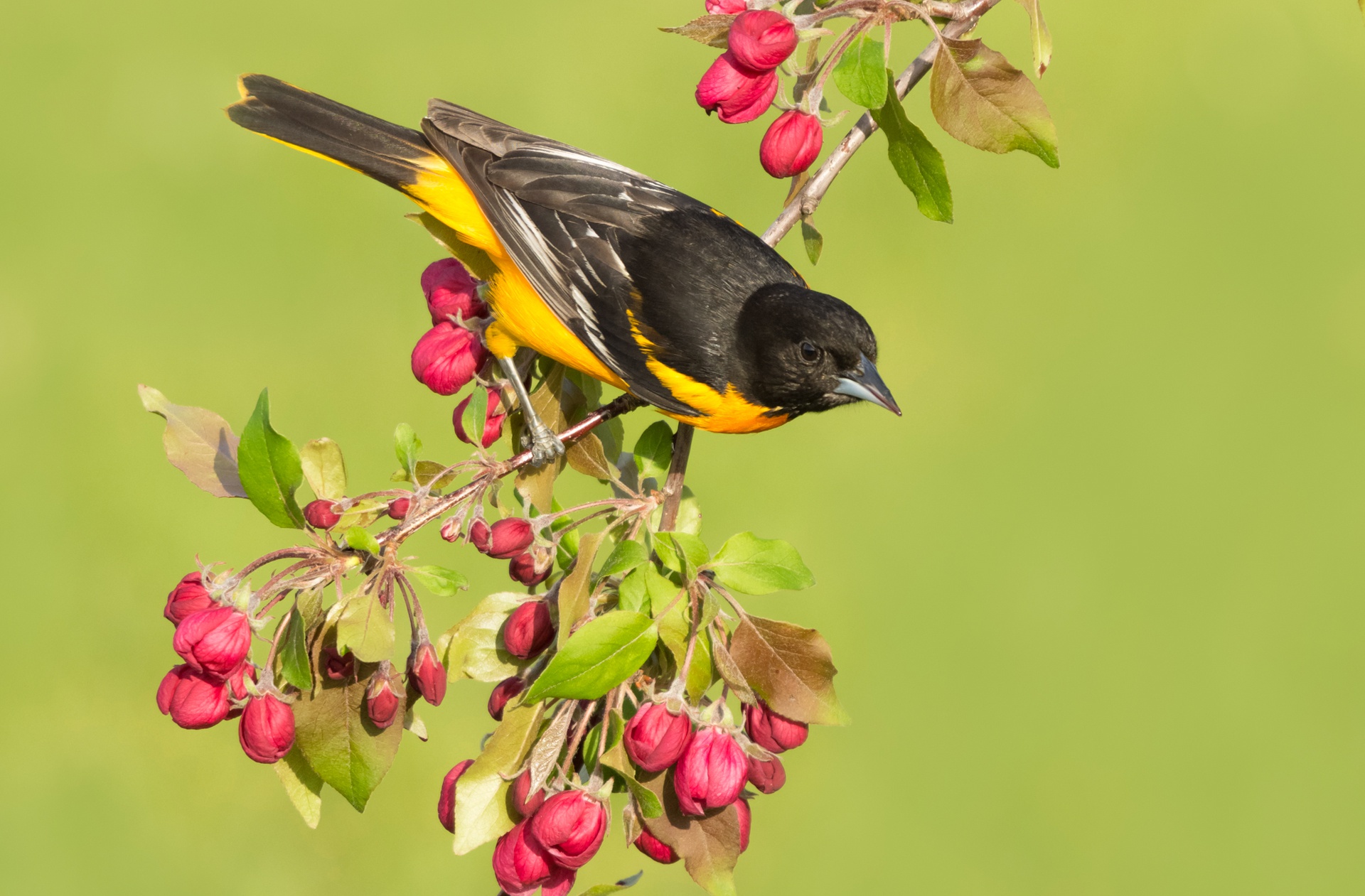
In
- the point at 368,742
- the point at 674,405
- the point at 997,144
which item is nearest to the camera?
the point at 368,742

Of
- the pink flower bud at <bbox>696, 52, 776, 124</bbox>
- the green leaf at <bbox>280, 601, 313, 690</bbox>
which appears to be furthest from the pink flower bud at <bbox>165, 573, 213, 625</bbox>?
the pink flower bud at <bbox>696, 52, 776, 124</bbox>

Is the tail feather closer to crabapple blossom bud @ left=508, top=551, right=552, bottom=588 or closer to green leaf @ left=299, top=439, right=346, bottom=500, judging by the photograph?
green leaf @ left=299, top=439, right=346, bottom=500

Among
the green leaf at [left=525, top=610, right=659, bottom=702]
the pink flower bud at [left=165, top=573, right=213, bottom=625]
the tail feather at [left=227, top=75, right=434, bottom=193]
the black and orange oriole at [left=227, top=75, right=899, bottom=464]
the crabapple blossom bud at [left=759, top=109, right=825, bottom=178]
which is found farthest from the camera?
the tail feather at [left=227, top=75, right=434, bottom=193]

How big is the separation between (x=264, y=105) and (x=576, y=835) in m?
1.63

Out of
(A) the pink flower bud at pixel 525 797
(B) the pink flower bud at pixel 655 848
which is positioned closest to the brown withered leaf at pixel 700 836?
(B) the pink flower bud at pixel 655 848

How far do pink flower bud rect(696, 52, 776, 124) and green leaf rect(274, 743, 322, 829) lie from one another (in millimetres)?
1218

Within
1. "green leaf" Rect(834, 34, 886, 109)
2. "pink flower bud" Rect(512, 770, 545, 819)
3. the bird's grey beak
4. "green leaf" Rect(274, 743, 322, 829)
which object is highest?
"green leaf" Rect(834, 34, 886, 109)

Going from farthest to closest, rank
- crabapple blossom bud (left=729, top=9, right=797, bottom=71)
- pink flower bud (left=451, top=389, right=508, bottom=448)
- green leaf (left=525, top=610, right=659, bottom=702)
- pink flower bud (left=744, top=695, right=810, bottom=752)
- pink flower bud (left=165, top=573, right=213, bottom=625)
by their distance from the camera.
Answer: pink flower bud (left=451, top=389, right=508, bottom=448) → crabapple blossom bud (left=729, top=9, right=797, bottom=71) → pink flower bud (left=744, top=695, right=810, bottom=752) → pink flower bud (left=165, top=573, right=213, bottom=625) → green leaf (left=525, top=610, right=659, bottom=702)

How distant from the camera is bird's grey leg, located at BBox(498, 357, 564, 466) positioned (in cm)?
193

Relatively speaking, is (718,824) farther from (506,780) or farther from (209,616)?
(209,616)

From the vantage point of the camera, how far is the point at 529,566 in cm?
175

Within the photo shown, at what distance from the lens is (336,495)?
171cm

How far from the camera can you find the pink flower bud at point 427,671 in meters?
1.63

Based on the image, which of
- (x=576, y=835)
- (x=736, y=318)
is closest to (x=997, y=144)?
(x=736, y=318)
